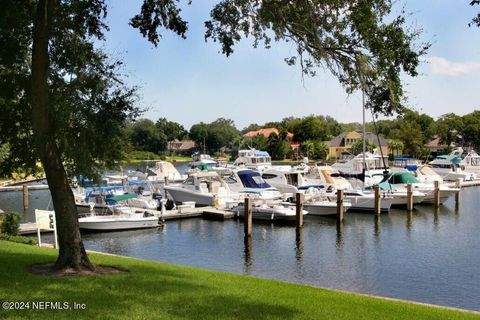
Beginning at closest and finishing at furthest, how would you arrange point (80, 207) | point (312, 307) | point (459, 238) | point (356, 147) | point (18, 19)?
1. point (312, 307)
2. point (18, 19)
3. point (459, 238)
4. point (80, 207)
5. point (356, 147)

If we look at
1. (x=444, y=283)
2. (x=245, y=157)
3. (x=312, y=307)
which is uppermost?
(x=245, y=157)

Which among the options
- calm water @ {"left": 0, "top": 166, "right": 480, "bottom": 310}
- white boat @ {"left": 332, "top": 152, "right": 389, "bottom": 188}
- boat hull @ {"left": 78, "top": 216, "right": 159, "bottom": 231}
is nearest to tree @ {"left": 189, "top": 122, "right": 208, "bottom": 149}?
white boat @ {"left": 332, "top": 152, "right": 389, "bottom": 188}

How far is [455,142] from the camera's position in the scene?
114125 millimetres

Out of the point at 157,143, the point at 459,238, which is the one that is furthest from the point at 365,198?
the point at 157,143

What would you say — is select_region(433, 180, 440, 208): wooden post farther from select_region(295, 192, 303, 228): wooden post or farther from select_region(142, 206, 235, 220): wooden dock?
select_region(142, 206, 235, 220): wooden dock

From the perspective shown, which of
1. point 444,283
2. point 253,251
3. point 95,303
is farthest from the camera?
point 253,251

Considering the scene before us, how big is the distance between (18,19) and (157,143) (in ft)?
445

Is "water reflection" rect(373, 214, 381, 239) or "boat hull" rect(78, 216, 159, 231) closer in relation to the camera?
"boat hull" rect(78, 216, 159, 231)

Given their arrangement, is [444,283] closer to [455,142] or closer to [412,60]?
[412,60]

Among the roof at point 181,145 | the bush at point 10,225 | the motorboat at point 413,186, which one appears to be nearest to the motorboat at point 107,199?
the bush at point 10,225

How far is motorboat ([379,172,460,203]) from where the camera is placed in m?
43.7

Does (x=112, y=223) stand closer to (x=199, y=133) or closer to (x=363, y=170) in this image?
(x=363, y=170)

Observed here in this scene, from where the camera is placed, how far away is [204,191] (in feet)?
139

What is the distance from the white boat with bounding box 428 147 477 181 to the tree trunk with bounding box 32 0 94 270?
2418 inches
